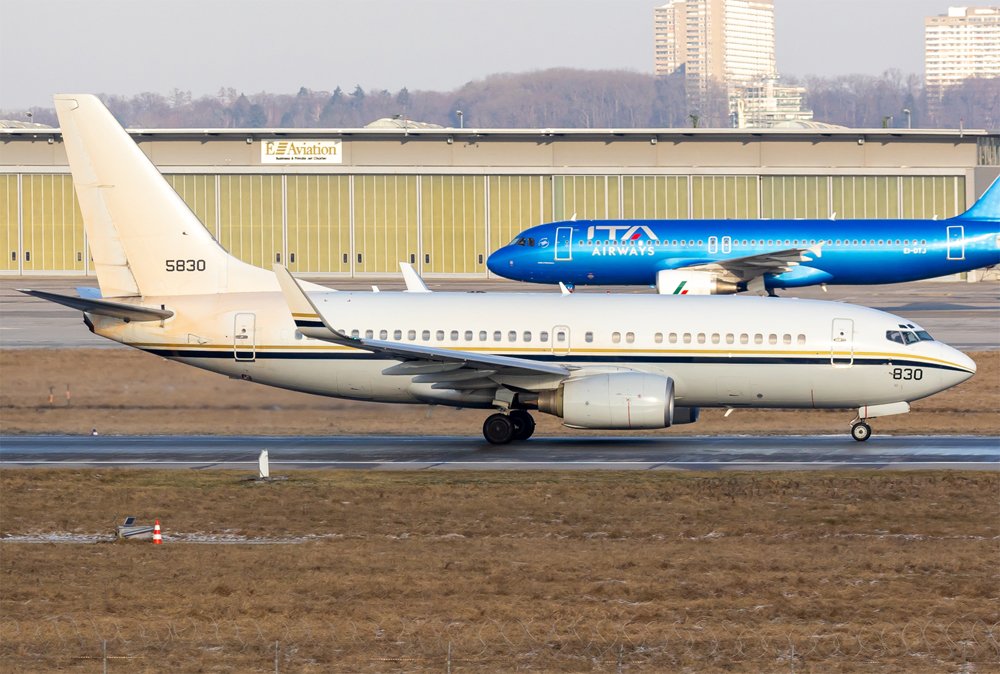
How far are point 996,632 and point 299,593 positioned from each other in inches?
393

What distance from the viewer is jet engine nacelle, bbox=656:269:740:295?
220ft

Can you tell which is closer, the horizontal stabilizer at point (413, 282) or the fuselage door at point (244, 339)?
the fuselage door at point (244, 339)

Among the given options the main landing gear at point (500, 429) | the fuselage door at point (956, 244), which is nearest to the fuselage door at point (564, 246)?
the fuselage door at point (956, 244)

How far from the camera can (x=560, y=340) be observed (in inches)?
1430

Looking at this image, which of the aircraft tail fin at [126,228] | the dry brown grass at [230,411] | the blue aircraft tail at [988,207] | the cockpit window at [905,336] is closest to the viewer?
the cockpit window at [905,336]

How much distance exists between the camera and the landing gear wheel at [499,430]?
36438 mm

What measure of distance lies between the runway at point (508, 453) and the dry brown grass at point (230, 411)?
869mm

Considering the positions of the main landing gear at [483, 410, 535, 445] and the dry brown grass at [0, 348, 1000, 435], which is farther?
the dry brown grass at [0, 348, 1000, 435]

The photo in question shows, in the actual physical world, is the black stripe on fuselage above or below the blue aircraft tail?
below

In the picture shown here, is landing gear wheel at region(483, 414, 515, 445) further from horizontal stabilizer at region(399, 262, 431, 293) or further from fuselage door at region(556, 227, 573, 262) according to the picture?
fuselage door at region(556, 227, 573, 262)

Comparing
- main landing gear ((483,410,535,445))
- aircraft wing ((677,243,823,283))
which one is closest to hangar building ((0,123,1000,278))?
aircraft wing ((677,243,823,283))

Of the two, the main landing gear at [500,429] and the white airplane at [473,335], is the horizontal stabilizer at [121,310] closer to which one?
the white airplane at [473,335]

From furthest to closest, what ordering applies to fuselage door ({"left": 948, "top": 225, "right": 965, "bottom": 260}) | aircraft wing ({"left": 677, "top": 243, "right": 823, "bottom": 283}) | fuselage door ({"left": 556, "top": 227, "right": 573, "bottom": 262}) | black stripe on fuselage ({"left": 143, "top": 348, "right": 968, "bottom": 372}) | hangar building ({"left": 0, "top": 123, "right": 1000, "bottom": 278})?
hangar building ({"left": 0, "top": 123, "right": 1000, "bottom": 278}) → fuselage door ({"left": 948, "top": 225, "right": 965, "bottom": 260}) → fuselage door ({"left": 556, "top": 227, "right": 573, "bottom": 262}) → aircraft wing ({"left": 677, "top": 243, "right": 823, "bottom": 283}) → black stripe on fuselage ({"left": 143, "top": 348, "right": 968, "bottom": 372})

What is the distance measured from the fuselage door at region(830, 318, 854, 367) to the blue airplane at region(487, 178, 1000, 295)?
101ft
